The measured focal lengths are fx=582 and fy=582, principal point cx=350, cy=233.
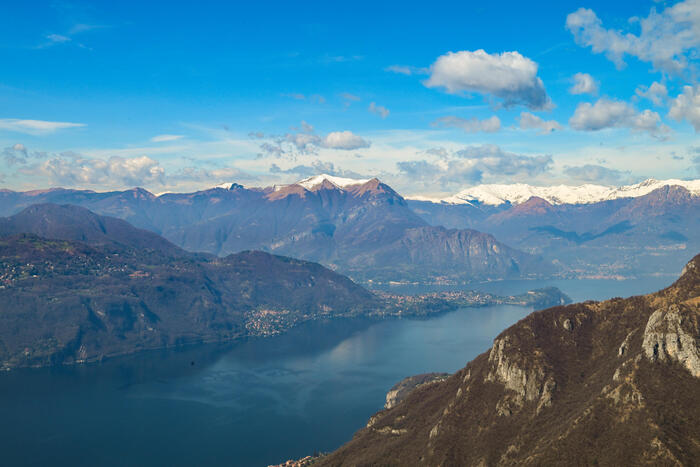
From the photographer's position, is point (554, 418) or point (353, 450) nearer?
point (554, 418)

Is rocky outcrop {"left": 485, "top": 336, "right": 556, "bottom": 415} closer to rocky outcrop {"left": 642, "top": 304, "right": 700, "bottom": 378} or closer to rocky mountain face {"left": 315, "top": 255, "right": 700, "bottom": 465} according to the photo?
rocky mountain face {"left": 315, "top": 255, "right": 700, "bottom": 465}

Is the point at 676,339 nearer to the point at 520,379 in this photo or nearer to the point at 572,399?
the point at 572,399

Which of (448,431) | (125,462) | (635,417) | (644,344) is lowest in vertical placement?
(125,462)

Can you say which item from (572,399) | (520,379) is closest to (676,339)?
(572,399)

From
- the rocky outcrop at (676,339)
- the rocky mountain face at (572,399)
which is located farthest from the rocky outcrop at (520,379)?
the rocky outcrop at (676,339)

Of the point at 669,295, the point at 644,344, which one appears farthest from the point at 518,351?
the point at 669,295

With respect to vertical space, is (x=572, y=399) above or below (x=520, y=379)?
below

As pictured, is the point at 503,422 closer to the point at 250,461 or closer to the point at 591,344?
the point at 591,344

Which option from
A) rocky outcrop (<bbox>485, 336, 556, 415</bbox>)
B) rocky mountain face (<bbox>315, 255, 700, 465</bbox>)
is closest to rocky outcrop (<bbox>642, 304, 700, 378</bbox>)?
rocky mountain face (<bbox>315, 255, 700, 465</bbox>)
